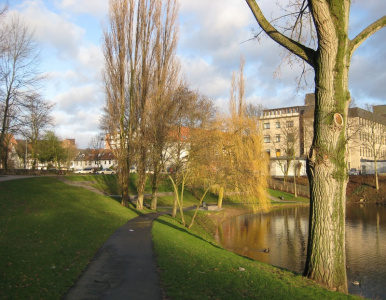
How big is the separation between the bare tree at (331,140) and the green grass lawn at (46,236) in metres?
5.62

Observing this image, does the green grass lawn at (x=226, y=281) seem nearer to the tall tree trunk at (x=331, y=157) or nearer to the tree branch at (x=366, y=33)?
the tall tree trunk at (x=331, y=157)

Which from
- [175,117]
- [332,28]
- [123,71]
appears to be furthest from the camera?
[123,71]

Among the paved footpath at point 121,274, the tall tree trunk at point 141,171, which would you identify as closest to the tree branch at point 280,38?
the paved footpath at point 121,274

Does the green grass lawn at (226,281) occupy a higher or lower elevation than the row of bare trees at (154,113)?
lower

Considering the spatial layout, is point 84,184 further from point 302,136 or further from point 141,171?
point 302,136

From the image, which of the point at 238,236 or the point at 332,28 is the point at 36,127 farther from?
the point at 332,28

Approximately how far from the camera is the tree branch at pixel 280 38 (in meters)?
7.75

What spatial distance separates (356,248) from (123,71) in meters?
18.6

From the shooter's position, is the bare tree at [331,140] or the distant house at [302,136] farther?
the distant house at [302,136]

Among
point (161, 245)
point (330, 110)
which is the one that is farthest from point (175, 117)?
Result: point (330, 110)

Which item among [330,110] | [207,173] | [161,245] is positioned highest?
[330,110]

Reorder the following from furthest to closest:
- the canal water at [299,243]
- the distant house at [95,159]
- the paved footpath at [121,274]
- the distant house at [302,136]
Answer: the distant house at [95,159], the distant house at [302,136], the canal water at [299,243], the paved footpath at [121,274]

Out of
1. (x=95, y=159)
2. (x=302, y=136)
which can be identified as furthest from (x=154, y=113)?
(x=95, y=159)

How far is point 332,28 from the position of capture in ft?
23.9
